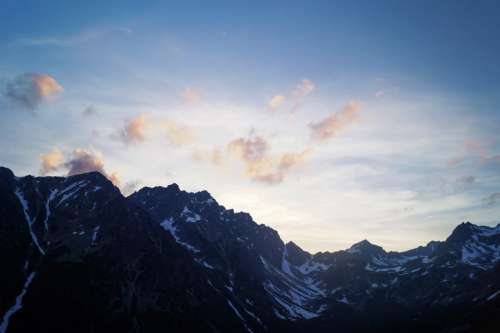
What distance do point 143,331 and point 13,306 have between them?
5643 centimetres

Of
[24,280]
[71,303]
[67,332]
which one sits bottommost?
[67,332]

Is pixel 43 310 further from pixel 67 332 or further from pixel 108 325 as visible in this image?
pixel 108 325

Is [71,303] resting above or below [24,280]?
below

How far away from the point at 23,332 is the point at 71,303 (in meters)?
29.3

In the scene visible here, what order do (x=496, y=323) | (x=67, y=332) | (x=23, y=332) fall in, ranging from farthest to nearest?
(x=496, y=323) < (x=67, y=332) < (x=23, y=332)

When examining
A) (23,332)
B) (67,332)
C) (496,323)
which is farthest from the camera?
(496,323)

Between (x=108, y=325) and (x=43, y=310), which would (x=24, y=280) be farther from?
(x=108, y=325)

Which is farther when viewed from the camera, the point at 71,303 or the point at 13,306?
the point at 71,303

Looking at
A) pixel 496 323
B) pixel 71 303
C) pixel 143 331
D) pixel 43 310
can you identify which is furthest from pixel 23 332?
pixel 496 323

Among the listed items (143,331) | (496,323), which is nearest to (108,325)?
(143,331)

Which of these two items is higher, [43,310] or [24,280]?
[24,280]

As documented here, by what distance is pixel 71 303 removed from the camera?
19562 cm

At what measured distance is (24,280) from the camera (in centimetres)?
19725

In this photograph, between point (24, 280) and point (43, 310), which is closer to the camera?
point (43, 310)
